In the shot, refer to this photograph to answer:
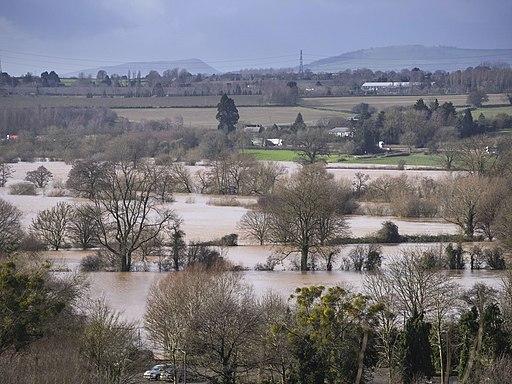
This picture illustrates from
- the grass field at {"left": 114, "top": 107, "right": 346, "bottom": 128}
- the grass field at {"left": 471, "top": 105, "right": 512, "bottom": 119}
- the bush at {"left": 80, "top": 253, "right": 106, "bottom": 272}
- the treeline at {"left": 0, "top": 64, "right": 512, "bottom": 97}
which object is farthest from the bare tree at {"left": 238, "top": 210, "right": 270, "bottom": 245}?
the treeline at {"left": 0, "top": 64, "right": 512, "bottom": 97}

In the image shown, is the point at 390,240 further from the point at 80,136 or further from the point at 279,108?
the point at 279,108

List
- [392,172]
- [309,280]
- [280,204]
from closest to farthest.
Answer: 1. [309,280]
2. [280,204]
3. [392,172]

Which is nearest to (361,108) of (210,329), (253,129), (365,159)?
(253,129)

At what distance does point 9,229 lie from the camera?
22.3m

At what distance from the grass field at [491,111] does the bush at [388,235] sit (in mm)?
31190

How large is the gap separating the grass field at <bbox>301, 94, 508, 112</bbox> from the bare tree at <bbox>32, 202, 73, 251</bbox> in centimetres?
4210

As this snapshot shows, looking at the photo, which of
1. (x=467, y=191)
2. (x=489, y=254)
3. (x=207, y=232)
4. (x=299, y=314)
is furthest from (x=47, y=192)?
(x=299, y=314)

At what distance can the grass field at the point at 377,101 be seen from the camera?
6594cm

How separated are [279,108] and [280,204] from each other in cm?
4362

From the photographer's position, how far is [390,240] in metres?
25.4

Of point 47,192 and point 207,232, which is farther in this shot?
point 47,192

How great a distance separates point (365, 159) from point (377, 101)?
85.6ft

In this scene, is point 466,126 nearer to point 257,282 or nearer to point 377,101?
point 377,101

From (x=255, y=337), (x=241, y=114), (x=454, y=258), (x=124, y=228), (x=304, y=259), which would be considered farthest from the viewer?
(x=241, y=114)
